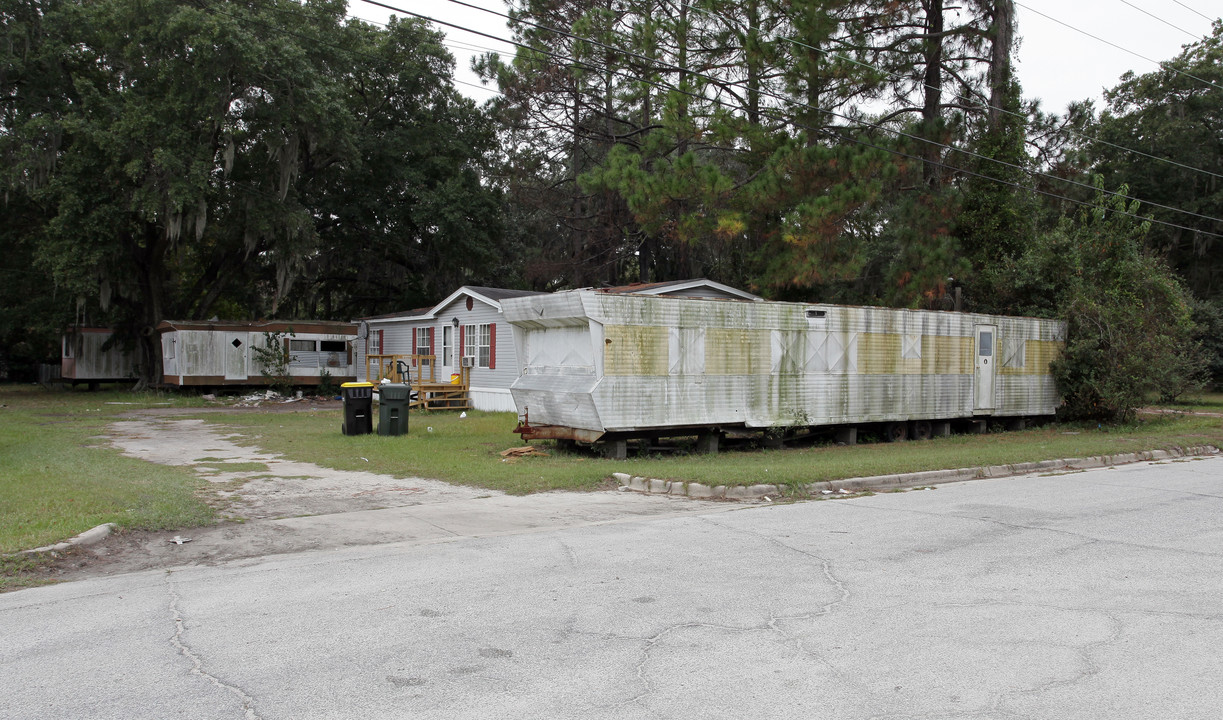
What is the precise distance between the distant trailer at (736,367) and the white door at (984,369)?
3 centimetres

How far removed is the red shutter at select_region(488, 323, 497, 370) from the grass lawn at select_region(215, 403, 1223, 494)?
3870 mm

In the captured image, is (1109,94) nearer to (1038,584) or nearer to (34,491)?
(1038,584)

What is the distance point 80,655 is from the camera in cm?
487

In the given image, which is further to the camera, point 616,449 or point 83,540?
point 616,449

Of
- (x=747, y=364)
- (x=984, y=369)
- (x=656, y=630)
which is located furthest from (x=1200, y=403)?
(x=656, y=630)

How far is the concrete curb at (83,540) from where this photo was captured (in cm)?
718

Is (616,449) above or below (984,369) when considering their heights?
below

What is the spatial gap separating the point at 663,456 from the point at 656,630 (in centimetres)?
963

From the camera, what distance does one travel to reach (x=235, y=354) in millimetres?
30688

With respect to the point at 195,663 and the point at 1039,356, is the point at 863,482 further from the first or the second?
the point at 1039,356

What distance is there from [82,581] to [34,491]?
3.79 metres

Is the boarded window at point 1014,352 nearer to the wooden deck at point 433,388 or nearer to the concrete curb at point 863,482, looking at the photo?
the concrete curb at point 863,482

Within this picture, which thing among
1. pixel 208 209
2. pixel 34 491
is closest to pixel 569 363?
pixel 34 491

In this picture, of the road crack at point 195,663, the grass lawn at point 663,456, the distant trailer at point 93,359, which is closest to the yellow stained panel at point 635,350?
the grass lawn at point 663,456
